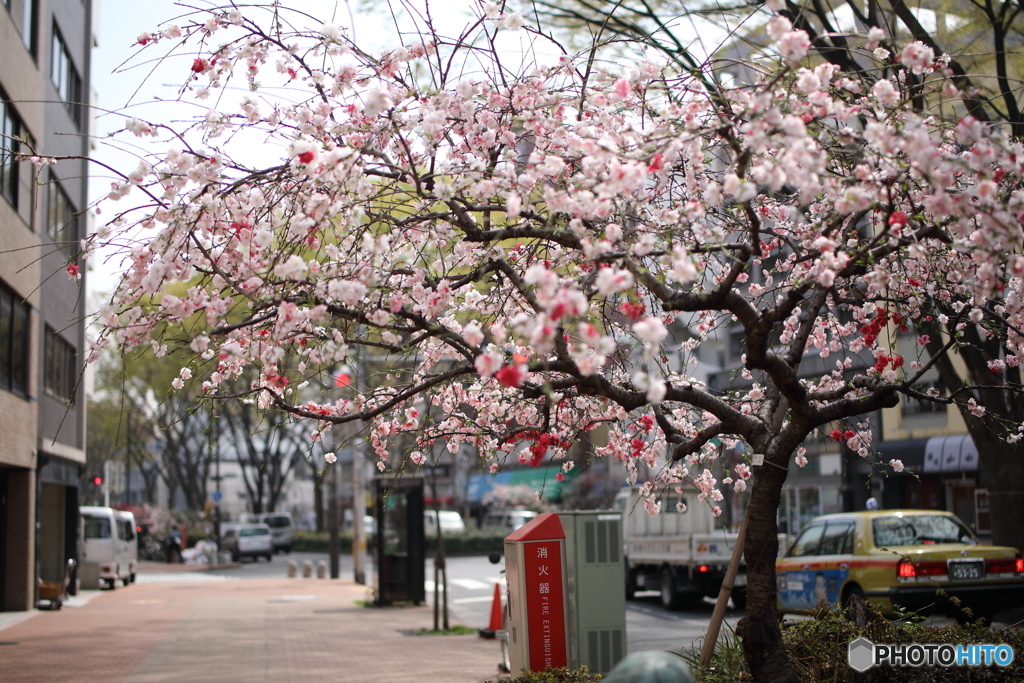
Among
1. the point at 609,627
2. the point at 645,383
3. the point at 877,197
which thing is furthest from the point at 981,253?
the point at 609,627

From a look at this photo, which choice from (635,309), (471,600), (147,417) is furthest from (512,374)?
(147,417)

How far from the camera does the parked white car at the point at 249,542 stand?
4338cm

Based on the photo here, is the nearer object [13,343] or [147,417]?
[13,343]

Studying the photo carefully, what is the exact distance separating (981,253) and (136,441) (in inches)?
1964

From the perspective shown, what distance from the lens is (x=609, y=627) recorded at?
30.5 feet

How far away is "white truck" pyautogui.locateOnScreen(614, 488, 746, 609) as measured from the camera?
1683 cm

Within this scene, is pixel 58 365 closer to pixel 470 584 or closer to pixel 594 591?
pixel 470 584

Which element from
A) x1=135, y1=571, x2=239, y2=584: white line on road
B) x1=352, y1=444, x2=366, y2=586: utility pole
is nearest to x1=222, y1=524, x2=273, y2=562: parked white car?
x1=135, y1=571, x2=239, y2=584: white line on road

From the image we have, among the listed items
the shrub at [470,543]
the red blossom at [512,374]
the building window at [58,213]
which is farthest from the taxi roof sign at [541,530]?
the shrub at [470,543]

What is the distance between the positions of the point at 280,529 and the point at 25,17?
34.6 meters

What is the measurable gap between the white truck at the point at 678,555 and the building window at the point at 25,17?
1415 cm

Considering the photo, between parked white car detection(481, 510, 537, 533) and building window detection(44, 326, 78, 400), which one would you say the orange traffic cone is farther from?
parked white car detection(481, 510, 537, 533)

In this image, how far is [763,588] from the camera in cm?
613

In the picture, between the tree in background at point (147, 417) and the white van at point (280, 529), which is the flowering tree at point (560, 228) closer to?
the tree in background at point (147, 417)
